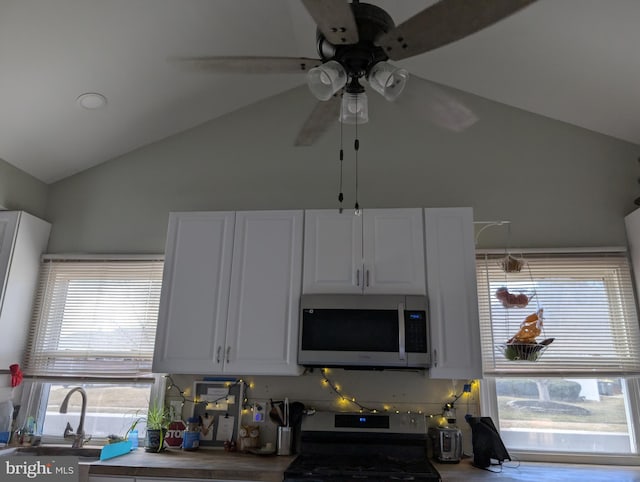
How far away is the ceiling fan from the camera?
1250 millimetres

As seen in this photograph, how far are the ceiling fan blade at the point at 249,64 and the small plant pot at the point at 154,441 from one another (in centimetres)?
212

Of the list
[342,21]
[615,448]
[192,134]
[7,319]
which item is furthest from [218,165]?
[615,448]

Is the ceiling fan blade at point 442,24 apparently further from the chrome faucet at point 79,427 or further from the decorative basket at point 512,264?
the chrome faucet at point 79,427

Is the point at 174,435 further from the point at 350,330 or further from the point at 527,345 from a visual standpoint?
the point at 527,345

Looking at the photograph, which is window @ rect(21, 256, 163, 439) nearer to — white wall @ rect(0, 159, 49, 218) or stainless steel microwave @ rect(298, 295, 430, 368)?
white wall @ rect(0, 159, 49, 218)

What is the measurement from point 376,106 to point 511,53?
3.19ft

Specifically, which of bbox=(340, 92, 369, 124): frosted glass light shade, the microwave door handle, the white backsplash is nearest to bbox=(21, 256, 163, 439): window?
the white backsplash

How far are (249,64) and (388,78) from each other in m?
0.49

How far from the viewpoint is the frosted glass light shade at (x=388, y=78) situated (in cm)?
151

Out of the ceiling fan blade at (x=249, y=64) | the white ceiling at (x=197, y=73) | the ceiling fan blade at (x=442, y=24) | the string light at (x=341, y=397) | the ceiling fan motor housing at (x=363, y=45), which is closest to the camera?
the ceiling fan blade at (x=442, y=24)

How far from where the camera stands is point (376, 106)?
11.1 ft

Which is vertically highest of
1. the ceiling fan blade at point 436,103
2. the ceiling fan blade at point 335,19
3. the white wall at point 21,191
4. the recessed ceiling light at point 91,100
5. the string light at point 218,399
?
the recessed ceiling light at point 91,100

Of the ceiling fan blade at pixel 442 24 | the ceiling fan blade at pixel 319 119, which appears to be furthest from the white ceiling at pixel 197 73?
the ceiling fan blade at pixel 442 24

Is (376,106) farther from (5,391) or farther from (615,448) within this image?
(5,391)
